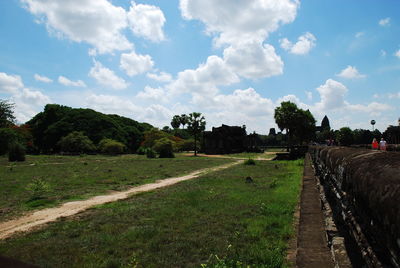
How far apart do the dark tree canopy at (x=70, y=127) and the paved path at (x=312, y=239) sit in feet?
254

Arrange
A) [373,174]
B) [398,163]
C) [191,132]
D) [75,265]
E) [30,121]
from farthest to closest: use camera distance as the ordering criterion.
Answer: [30,121] < [191,132] < [75,265] < [373,174] < [398,163]

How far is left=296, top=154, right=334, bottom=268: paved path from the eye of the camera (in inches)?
135

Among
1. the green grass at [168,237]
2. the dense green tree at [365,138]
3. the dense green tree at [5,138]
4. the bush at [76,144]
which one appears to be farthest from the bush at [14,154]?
the dense green tree at [365,138]

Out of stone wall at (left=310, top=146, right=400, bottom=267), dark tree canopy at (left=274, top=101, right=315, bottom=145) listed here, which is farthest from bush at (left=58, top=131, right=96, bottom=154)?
stone wall at (left=310, top=146, right=400, bottom=267)

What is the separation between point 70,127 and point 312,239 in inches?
3243

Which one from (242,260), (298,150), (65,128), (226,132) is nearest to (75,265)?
(242,260)

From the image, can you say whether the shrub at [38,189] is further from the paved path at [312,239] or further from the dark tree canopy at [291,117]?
the dark tree canopy at [291,117]

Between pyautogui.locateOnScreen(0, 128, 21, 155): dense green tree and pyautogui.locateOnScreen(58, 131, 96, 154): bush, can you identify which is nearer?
pyautogui.locateOnScreen(0, 128, 21, 155): dense green tree

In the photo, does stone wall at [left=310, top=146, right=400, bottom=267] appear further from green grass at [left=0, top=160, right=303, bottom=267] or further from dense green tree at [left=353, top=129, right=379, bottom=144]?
dense green tree at [left=353, top=129, right=379, bottom=144]

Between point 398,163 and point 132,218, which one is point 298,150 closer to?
point 132,218

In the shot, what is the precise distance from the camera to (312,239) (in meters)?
4.09

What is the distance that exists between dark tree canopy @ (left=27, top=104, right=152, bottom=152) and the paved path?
77.3m

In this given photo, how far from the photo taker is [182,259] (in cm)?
586

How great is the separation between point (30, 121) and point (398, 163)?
97388mm
